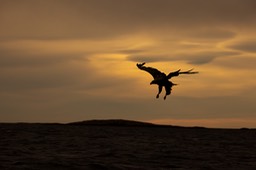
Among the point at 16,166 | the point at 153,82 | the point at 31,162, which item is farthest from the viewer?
the point at 31,162

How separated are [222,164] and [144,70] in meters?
11.6

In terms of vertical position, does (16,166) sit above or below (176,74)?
below

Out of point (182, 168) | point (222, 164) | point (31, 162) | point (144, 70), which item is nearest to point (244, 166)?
point (222, 164)

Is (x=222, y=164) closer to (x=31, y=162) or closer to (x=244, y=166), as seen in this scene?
(x=244, y=166)

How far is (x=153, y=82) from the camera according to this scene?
85.3 feet

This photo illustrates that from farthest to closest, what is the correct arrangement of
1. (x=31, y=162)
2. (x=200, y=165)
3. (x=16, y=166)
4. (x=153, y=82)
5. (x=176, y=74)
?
(x=200, y=165) → (x=31, y=162) → (x=16, y=166) → (x=153, y=82) → (x=176, y=74)

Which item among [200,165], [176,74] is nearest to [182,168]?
[200,165]

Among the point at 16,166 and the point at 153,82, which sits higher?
the point at 153,82

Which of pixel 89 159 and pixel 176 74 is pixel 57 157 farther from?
pixel 176 74

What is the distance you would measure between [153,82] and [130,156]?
45.1ft

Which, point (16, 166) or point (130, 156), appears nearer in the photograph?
point (16, 166)

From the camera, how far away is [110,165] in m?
31.7

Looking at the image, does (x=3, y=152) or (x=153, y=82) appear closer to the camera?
(x=153, y=82)

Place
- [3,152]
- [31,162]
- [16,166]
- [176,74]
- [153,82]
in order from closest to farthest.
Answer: [176,74] → [153,82] → [16,166] → [31,162] → [3,152]
